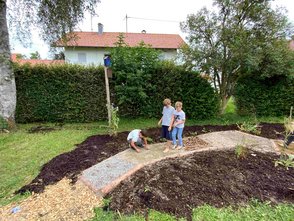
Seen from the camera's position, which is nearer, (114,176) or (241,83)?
(114,176)

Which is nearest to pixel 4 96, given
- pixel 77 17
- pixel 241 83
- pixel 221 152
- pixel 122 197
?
pixel 77 17

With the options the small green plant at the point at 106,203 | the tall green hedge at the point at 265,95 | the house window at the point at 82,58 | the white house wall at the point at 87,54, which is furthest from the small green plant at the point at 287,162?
the house window at the point at 82,58

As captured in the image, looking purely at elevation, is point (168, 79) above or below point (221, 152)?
above

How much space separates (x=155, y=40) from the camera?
21781 millimetres

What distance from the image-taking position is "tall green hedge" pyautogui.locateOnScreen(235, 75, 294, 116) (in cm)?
823

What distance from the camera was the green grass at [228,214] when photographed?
242cm

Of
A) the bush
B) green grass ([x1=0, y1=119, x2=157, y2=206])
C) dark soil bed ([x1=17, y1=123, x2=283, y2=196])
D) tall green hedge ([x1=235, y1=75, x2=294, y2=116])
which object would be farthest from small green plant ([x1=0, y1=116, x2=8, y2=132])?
tall green hedge ([x1=235, y1=75, x2=294, y2=116])

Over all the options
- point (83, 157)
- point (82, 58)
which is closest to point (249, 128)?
point (83, 157)

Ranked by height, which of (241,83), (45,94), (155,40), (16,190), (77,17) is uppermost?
(155,40)

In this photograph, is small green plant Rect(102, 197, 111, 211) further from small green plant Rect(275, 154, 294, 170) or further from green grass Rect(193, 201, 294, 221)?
small green plant Rect(275, 154, 294, 170)

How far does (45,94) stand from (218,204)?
7.37 m

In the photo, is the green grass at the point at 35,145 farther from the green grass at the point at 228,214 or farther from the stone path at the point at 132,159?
the green grass at the point at 228,214

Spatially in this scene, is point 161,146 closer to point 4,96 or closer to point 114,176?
point 114,176

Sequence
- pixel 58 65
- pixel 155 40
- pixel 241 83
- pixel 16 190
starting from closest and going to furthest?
pixel 16 190
pixel 58 65
pixel 241 83
pixel 155 40
